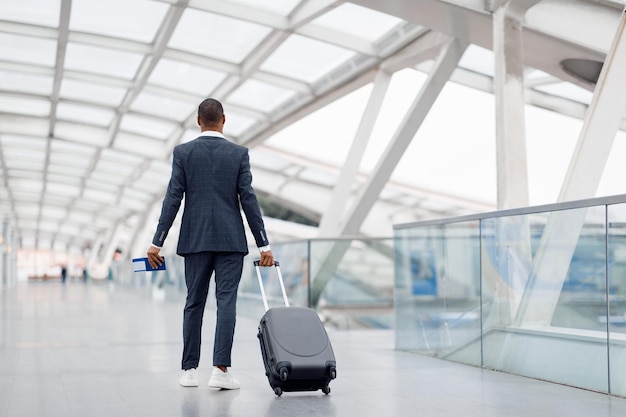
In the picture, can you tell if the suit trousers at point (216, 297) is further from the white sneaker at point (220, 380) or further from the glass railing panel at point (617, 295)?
the glass railing panel at point (617, 295)

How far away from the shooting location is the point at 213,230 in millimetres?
5586

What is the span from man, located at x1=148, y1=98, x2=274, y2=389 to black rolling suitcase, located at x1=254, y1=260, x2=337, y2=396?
35 centimetres

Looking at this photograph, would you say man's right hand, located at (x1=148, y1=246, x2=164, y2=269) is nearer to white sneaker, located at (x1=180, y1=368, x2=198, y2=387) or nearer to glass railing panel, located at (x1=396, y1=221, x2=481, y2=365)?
white sneaker, located at (x1=180, y1=368, x2=198, y2=387)

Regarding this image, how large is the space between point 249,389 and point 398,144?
990cm

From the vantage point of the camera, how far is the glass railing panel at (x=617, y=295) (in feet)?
18.2

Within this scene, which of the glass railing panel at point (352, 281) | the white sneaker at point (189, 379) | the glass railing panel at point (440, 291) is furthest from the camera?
the glass railing panel at point (352, 281)

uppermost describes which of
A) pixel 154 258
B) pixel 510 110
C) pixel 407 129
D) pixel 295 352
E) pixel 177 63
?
pixel 177 63

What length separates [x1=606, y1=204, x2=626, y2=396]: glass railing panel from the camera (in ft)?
18.2

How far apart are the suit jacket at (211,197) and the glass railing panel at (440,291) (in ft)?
8.65

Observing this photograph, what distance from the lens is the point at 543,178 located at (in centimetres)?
3192

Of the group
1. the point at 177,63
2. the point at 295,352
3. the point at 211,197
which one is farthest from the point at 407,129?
the point at 295,352

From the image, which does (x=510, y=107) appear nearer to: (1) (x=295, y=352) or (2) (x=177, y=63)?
(1) (x=295, y=352)

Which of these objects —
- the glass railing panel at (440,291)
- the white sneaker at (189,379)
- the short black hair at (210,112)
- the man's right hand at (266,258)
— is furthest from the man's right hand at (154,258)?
the glass railing panel at (440,291)

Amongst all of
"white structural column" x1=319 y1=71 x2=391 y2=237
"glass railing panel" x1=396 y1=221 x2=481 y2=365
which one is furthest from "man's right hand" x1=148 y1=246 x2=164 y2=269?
"white structural column" x1=319 y1=71 x2=391 y2=237
